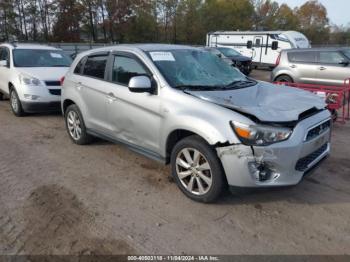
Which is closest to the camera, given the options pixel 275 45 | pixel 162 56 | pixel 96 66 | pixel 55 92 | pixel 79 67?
pixel 162 56

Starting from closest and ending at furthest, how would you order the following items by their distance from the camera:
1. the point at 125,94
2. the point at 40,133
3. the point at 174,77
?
the point at 174,77, the point at 125,94, the point at 40,133

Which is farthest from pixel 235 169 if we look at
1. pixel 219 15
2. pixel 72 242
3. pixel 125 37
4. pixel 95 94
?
pixel 219 15

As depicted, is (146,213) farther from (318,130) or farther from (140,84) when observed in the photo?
(318,130)

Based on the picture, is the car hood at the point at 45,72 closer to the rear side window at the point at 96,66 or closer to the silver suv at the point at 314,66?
the rear side window at the point at 96,66

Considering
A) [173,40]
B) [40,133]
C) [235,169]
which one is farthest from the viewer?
[173,40]

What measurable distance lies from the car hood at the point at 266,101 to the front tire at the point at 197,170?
0.52 m

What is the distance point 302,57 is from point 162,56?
28.5 feet

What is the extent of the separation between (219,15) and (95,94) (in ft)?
172

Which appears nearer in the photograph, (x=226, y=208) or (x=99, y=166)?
(x=226, y=208)

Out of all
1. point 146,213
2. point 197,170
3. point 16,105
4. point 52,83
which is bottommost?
point 146,213

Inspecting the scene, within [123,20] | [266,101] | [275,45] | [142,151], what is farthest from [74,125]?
[123,20]

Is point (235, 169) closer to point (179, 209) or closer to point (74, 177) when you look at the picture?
point (179, 209)

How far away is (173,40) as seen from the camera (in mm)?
47406

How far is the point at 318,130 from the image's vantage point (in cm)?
380
